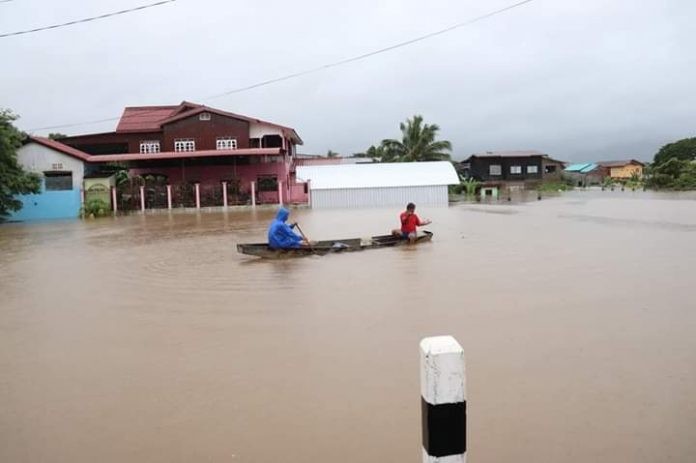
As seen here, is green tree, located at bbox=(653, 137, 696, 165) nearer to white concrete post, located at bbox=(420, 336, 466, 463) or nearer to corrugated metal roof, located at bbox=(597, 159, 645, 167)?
corrugated metal roof, located at bbox=(597, 159, 645, 167)

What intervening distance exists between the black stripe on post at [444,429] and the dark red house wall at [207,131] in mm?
36999

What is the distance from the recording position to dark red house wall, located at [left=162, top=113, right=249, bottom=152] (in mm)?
38125

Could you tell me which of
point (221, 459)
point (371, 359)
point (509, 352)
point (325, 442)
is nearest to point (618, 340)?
point (509, 352)

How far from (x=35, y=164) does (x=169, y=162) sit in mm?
7721

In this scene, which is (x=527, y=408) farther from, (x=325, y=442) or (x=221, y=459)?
(x=221, y=459)

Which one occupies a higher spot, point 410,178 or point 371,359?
point 410,178

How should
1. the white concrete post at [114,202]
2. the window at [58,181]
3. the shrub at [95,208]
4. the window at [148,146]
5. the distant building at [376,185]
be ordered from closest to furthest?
1. the shrub at [95,208]
2. the white concrete post at [114,202]
3. the window at [58,181]
4. the distant building at [376,185]
5. the window at [148,146]

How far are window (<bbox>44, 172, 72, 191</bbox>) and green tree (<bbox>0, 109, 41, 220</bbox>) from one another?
2.00 m

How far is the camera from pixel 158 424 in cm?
457

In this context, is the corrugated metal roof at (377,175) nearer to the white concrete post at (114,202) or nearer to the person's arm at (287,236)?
the white concrete post at (114,202)

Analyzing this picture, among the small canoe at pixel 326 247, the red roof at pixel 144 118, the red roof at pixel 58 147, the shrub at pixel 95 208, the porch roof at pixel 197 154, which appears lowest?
the small canoe at pixel 326 247

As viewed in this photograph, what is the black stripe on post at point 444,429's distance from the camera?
2.36 m

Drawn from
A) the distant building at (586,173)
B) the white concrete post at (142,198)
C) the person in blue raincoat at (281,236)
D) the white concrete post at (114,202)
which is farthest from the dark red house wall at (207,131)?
the distant building at (586,173)

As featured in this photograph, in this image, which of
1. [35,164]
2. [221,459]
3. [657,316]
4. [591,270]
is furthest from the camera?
[35,164]
